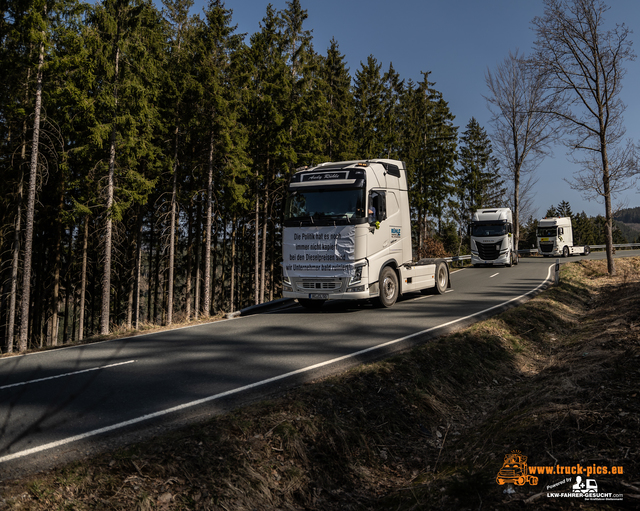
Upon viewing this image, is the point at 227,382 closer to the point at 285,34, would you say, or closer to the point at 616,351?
the point at 616,351

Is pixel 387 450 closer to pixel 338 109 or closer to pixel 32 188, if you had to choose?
pixel 32 188

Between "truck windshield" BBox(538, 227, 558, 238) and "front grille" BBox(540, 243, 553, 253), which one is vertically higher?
"truck windshield" BBox(538, 227, 558, 238)

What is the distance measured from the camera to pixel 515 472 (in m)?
3.32

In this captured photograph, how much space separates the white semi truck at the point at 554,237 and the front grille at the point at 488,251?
14.4 metres

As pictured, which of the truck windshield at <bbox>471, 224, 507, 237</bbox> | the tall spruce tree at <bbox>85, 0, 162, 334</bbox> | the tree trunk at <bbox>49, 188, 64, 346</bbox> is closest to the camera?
the tall spruce tree at <bbox>85, 0, 162, 334</bbox>

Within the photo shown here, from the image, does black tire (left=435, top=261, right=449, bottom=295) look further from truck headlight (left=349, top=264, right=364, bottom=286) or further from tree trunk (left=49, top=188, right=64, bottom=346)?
tree trunk (left=49, top=188, right=64, bottom=346)

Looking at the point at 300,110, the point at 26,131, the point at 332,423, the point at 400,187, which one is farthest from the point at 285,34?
the point at 332,423

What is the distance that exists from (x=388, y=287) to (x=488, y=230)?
1842cm

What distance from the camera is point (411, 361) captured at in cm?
678

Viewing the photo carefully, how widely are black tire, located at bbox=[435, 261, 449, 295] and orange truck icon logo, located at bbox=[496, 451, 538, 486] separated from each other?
1225 centimetres

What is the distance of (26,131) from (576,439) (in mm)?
20175

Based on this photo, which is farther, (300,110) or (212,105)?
(300,110)

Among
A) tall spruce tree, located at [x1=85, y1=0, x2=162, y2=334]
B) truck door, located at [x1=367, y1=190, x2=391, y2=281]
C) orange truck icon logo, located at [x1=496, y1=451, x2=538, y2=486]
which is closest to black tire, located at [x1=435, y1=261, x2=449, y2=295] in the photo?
truck door, located at [x1=367, y1=190, x2=391, y2=281]

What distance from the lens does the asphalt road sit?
14.1 feet
